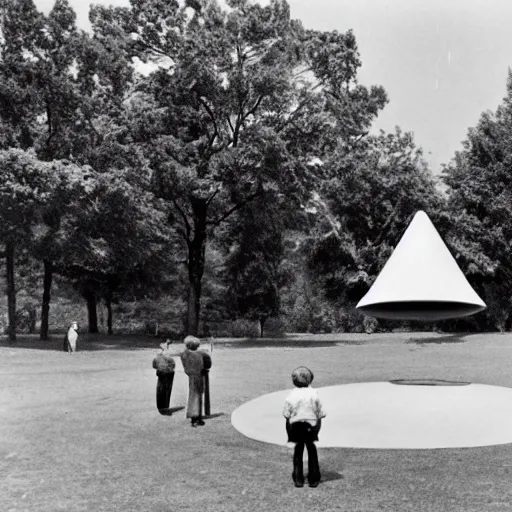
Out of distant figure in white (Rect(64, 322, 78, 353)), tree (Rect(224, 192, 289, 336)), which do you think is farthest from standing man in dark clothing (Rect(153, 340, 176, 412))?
tree (Rect(224, 192, 289, 336))

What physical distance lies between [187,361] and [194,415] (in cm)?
101

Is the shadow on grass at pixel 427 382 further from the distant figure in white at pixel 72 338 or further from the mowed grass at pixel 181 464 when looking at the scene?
the distant figure in white at pixel 72 338

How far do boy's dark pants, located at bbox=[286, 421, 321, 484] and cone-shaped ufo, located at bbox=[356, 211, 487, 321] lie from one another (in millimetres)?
8349

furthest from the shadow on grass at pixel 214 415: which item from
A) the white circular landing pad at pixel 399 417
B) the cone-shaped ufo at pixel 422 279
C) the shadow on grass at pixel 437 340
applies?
the shadow on grass at pixel 437 340

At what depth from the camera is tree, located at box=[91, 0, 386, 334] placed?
34.9 m

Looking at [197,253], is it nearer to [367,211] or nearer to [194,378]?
[367,211]

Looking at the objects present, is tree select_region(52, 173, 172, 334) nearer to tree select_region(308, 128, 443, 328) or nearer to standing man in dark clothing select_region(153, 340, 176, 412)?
tree select_region(308, 128, 443, 328)

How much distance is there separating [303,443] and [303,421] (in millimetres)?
299

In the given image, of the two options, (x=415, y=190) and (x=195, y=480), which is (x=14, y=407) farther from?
(x=415, y=190)

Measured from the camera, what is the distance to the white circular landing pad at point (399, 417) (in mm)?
11406

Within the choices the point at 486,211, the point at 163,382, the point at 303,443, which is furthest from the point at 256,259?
the point at 303,443

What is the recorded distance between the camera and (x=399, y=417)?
13312mm

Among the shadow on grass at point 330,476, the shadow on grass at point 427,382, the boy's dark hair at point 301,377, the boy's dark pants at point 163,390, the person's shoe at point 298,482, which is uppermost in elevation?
the boy's dark hair at point 301,377

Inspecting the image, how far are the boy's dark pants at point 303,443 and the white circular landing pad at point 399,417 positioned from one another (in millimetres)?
2385
